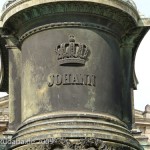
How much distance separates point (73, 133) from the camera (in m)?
9.73

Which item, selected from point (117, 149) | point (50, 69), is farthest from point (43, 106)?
point (117, 149)

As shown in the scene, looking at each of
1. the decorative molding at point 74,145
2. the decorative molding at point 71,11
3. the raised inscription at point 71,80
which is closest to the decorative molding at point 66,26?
the decorative molding at point 71,11

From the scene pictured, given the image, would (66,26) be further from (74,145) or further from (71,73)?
(74,145)

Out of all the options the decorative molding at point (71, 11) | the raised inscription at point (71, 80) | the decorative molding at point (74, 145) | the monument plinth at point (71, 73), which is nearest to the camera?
the decorative molding at point (74, 145)

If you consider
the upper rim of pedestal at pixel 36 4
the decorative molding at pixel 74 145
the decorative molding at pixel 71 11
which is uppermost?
the upper rim of pedestal at pixel 36 4

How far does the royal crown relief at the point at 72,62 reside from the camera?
10.1 meters

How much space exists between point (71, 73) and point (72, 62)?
0.15 metres

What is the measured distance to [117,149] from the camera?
986cm

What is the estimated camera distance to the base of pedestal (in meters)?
9.69

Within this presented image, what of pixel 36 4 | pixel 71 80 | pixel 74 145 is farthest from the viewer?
pixel 36 4

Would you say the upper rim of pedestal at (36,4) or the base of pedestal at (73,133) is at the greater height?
the upper rim of pedestal at (36,4)

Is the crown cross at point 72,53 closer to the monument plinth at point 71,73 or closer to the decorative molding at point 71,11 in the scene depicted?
the monument plinth at point 71,73

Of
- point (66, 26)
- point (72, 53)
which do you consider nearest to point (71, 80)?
point (72, 53)

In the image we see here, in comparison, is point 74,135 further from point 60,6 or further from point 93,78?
point 60,6
